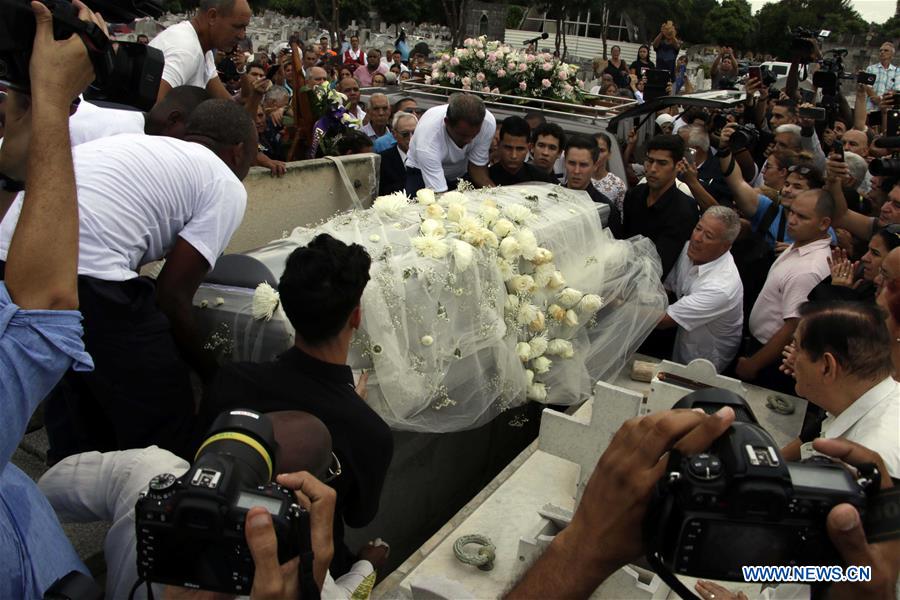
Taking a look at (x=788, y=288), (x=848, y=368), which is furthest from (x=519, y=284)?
(x=788, y=288)

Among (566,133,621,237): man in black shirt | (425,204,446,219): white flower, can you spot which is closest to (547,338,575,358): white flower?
(425,204,446,219): white flower

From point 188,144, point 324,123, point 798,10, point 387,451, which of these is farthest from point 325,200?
point 798,10

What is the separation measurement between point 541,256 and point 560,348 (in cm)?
53

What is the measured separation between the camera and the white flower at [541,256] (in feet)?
12.8

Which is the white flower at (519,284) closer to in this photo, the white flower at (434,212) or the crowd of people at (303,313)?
the white flower at (434,212)

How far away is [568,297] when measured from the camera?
4094 millimetres

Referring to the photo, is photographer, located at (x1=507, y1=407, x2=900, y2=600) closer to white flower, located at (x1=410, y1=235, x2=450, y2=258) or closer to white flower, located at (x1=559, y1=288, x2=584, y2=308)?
white flower, located at (x1=410, y1=235, x2=450, y2=258)

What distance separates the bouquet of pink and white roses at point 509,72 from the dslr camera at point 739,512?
7.04 meters

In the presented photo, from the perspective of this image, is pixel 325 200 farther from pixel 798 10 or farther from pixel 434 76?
pixel 798 10

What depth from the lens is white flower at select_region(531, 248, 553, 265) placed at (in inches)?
153

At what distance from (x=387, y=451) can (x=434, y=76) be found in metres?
7.12

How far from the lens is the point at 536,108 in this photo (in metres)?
7.92

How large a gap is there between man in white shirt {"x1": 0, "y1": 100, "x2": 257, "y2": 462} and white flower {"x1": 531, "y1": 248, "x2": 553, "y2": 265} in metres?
1.58

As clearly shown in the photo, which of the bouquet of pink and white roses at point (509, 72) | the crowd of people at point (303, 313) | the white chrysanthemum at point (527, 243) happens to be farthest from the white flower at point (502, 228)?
the bouquet of pink and white roses at point (509, 72)
